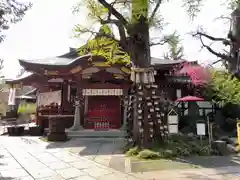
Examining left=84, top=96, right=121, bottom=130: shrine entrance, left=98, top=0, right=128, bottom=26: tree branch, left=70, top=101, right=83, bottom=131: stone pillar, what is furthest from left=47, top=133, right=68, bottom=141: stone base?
left=98, top=0, right=128, bottom=26: tree branch

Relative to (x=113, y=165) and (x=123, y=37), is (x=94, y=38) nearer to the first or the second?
(x=123, y=37)

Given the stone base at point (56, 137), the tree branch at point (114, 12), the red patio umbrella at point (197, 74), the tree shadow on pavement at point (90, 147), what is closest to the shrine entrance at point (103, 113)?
the tree shadow on pavement at point (90, 147)

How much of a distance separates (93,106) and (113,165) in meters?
7.97

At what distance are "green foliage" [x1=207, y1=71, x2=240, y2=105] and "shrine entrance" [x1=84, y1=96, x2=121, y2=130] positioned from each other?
5914 mm

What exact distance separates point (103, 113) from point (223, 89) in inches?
277

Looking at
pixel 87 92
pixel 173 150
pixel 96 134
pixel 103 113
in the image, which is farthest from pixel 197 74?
pixel 173 150

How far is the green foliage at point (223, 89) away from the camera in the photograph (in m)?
14.3

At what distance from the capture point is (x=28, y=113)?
23281mm

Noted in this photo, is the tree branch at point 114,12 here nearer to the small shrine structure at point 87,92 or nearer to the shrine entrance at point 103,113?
the small shrine structure at point 87,92

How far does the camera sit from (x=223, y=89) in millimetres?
15031

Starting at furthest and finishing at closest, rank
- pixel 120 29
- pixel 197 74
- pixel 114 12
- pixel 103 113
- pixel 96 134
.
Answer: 1. pixel 197 74
2. pixel 103 113
3. pixel 96 134
4. pixel 120 29
5. pixel 114 12

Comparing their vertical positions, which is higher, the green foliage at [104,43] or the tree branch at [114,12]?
the tree branch at [114,12]

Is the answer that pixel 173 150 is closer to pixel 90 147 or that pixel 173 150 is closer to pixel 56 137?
pixel 90 147

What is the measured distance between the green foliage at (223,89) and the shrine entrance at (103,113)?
591 cm
